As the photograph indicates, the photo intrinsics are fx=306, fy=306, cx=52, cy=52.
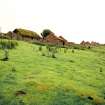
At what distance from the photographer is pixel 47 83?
74.2 feet

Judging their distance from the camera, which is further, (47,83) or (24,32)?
(24,32)

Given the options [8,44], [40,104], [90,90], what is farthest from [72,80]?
[8,44]

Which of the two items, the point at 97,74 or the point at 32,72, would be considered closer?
the point at 32,72

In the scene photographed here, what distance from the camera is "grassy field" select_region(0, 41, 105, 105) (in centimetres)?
1997

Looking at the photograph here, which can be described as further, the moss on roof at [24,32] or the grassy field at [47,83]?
the moss on roof at [24,32]

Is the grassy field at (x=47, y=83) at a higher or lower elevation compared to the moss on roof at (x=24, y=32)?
lower

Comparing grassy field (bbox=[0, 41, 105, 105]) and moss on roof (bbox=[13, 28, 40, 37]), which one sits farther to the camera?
moss on roof (bbox=[13, 28, 40, 37])

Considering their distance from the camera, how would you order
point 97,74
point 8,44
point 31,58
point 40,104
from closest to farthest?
point 40,104, point 97,74, point 31,58, point 8,44

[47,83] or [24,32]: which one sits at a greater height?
[24,32]

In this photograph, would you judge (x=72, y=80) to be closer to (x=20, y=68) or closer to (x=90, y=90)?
(x=90, y=90)

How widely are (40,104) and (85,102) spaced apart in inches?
124

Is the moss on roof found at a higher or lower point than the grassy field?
higher

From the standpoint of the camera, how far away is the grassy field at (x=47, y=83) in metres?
20.0

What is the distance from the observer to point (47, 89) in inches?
848
